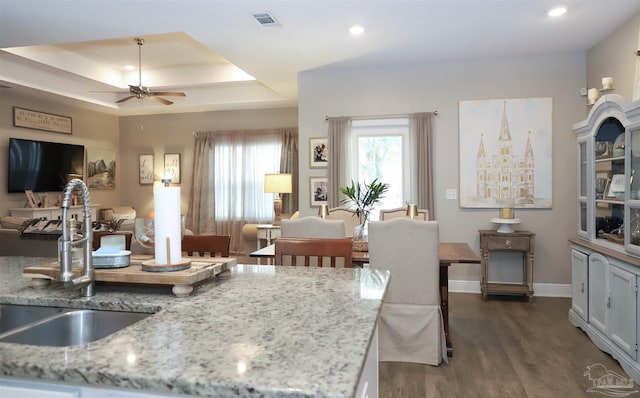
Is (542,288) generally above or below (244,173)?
below

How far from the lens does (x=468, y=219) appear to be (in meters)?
4.83

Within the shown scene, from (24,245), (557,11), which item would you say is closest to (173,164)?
(24,245)

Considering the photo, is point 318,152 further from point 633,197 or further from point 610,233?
point 633,197

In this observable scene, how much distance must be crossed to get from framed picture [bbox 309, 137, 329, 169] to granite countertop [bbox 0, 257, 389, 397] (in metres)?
3.88

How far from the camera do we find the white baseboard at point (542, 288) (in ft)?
15.2

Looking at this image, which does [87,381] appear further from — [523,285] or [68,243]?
[523,285]

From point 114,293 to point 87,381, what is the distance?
2.03ft

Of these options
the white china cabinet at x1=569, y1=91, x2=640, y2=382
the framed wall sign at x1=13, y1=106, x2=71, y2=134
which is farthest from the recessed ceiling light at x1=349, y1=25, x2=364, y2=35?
the framed wall sign at x1=13, y1=106, x2=71, y2=134

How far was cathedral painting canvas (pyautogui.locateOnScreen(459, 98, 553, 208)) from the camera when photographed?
4.62 m

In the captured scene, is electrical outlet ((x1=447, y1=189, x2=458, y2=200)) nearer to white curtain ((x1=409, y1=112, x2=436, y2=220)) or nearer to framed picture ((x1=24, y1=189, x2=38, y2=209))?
white curtain ((x1=409, y1=112, x2=436, y2=220))

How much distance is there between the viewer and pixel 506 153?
4.70 meters

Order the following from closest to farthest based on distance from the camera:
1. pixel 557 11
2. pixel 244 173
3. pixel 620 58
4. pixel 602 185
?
1. pixel 602 185
2. pixel 557 11
3. pixel 620 58
4. pixel 244 173

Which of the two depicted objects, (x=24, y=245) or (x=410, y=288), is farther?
(x=24, y=245)

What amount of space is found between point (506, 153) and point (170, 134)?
19.6 feet
